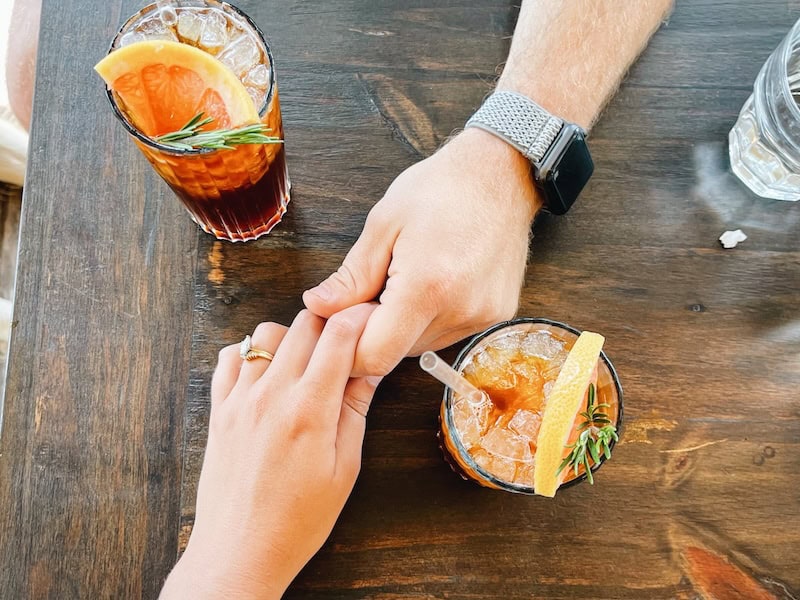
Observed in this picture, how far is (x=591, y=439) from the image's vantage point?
3.36 feet

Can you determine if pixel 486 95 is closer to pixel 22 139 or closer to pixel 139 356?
pixel 139 356

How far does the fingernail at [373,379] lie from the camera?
3.75ft

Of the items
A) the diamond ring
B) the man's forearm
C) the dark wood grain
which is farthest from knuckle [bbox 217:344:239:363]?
the man's forearm

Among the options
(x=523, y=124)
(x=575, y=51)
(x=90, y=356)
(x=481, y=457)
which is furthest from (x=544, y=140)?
(x=90, y=356)

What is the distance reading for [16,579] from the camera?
1.23 m

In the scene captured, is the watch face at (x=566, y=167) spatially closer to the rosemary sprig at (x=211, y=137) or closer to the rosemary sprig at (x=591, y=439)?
the rosemary sprig at (x=591, y=439)

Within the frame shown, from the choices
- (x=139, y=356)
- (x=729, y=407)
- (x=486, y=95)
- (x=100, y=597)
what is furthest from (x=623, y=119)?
(x=100, y=597)

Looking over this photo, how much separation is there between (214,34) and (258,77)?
0.37 feet

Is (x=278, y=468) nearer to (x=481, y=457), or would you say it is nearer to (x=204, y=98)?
(x=481, y=457)

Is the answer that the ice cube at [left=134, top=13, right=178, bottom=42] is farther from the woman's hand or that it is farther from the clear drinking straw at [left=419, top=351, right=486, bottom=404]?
the clear drinking straw at [left=419, top=351, right=486, bottom=404]

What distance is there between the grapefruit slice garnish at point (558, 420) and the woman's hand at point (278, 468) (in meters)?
0.31

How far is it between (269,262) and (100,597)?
68 centimetres

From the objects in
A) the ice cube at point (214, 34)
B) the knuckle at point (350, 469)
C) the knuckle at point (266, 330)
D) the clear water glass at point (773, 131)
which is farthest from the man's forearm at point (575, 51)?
the knuckle at point (350, 469)

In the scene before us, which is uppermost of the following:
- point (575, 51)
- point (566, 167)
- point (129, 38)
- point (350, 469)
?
point (129, 38)
